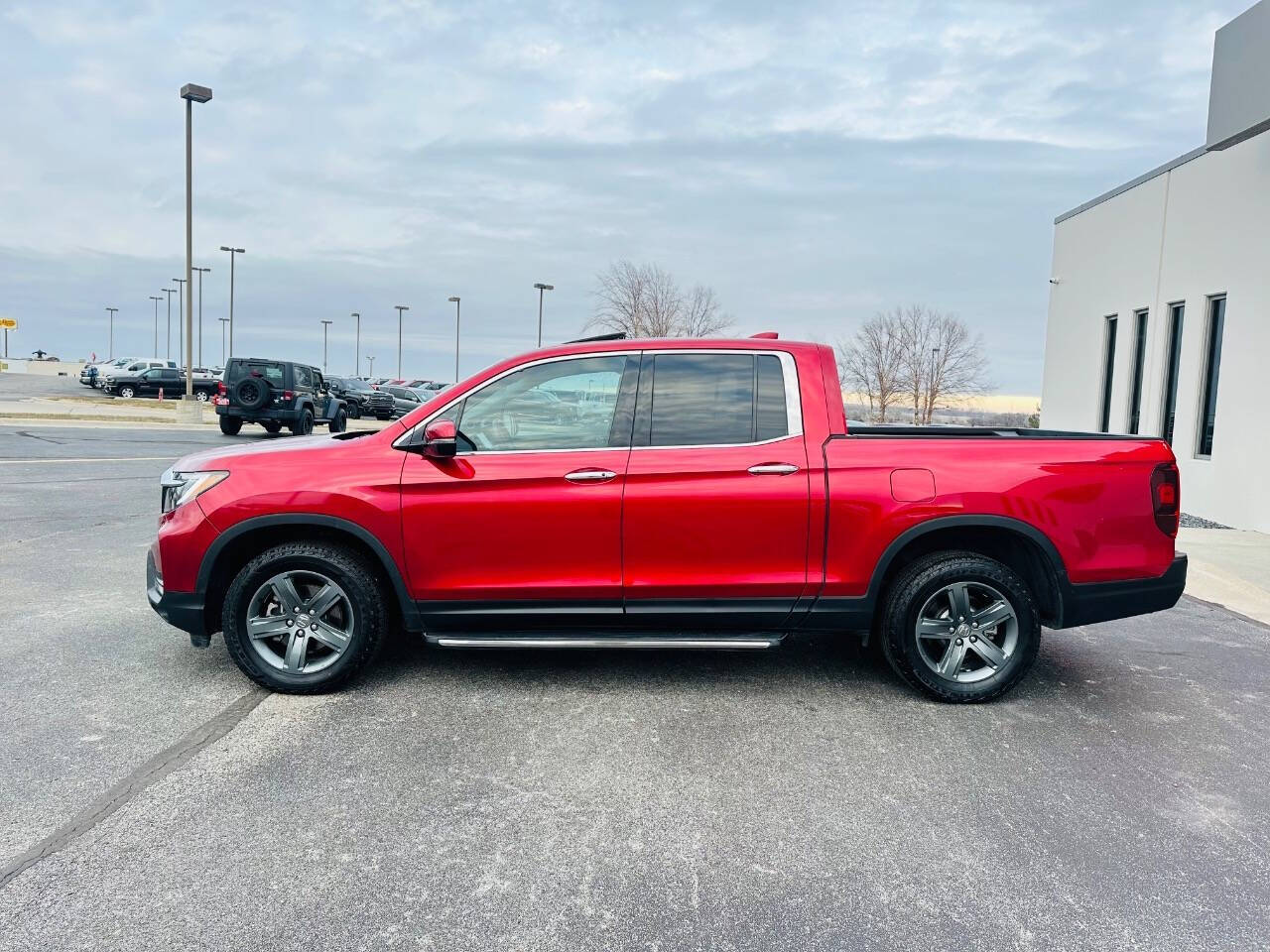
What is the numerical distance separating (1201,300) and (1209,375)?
1124 mm

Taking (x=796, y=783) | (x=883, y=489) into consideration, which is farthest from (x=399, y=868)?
(x=883, y=489)

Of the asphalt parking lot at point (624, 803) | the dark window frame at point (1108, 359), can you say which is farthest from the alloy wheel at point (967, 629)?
the dark window frame at point (1108, 359)

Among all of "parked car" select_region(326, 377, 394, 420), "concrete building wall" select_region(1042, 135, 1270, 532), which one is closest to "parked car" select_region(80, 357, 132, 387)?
"parked car" select_region(326, 377, 394, 420)

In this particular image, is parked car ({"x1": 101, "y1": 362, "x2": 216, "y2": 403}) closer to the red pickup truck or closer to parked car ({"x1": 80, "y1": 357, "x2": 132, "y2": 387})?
parked car ({"x1": 80, "y1": 357, "x2": 132, "y2": 387})

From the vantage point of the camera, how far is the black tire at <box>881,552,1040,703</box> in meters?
4.84

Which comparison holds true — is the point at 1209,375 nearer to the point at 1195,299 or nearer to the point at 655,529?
the point at 1195,299

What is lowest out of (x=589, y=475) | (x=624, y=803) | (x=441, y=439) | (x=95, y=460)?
(x=624, y=803)

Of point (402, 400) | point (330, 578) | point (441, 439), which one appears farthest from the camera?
point (402, 400)

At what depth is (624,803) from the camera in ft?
12.2

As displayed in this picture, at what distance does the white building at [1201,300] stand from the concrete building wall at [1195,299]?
0.02 meters

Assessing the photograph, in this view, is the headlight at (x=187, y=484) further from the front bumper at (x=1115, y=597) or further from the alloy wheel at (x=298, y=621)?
the front bumper at (x=1115, y=597)

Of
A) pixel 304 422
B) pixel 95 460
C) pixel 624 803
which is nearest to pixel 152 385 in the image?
pixel 304 422

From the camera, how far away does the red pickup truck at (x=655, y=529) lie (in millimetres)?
4766

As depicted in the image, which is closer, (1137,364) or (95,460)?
(1137,364)
